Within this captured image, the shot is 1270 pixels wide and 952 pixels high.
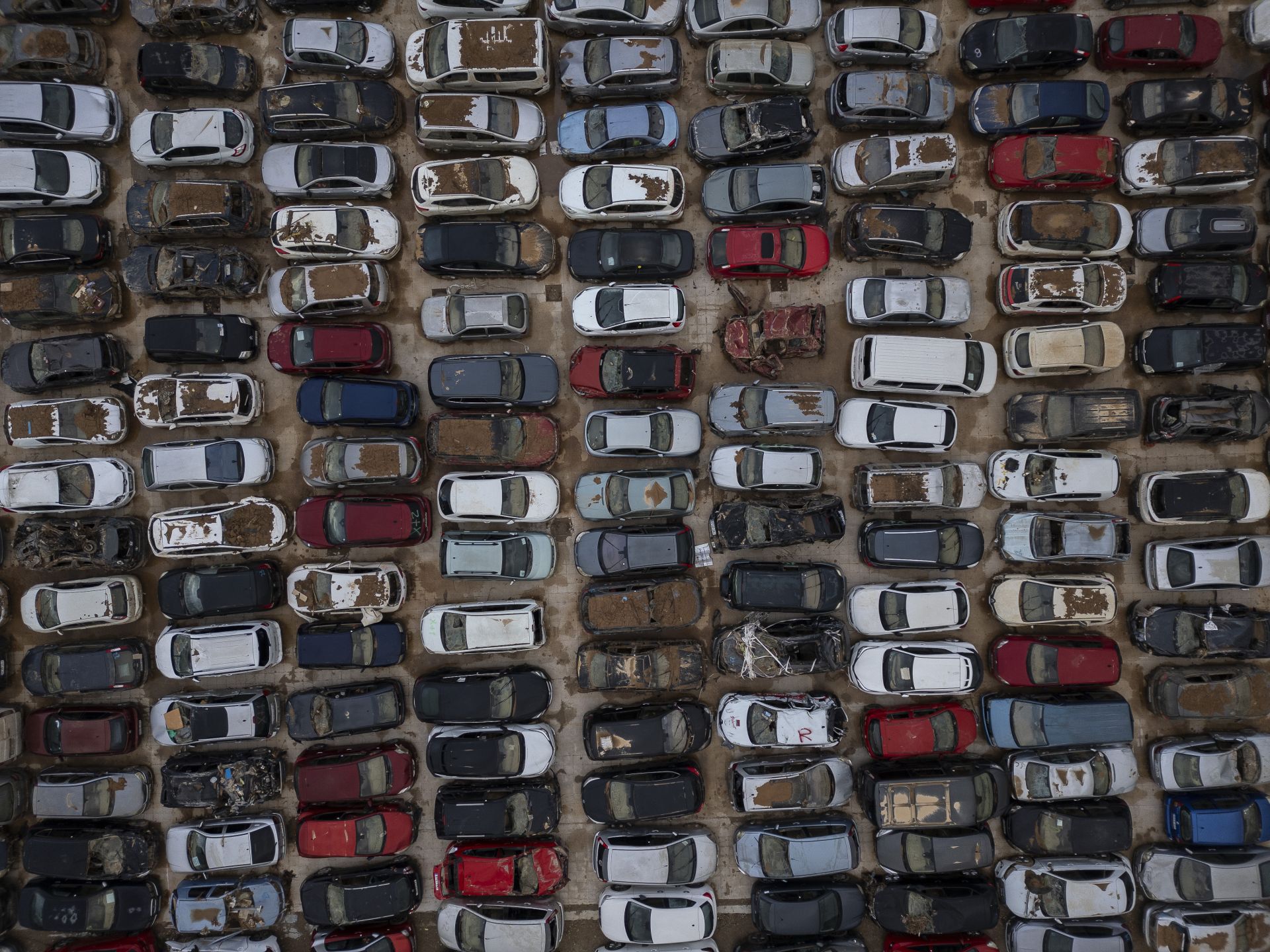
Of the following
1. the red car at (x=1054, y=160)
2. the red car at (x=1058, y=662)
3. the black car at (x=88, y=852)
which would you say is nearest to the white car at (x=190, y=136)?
the black car at (x=88, y=852)

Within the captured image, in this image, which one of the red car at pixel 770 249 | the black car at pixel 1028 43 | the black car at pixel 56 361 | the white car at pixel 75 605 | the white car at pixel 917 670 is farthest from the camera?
the black car at pixel 56 361

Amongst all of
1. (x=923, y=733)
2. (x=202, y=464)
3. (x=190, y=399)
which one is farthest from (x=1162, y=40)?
(x=202, y=464)

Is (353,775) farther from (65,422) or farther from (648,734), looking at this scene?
(65,422)

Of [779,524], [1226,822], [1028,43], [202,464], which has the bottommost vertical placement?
[1226,822]

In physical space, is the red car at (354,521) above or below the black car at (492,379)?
below

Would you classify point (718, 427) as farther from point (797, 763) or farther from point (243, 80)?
point (243, 80)

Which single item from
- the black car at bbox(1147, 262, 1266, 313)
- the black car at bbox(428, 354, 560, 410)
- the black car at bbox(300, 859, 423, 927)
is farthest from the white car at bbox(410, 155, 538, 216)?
the black car at bbox(300, 859, 423, 927)

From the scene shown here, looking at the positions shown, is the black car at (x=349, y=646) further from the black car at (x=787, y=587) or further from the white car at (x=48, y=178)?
the white car at (x=48, y=178)

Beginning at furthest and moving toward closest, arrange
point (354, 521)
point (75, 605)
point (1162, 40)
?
point (75, 605) < point (1162, 40) < point (354, 521)
